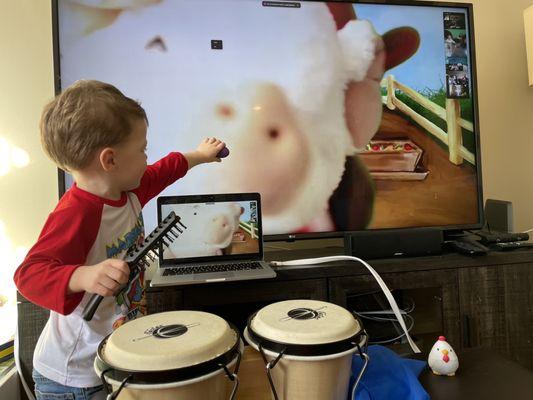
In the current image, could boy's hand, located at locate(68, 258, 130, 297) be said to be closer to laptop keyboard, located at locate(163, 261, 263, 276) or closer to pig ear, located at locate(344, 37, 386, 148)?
laptop keyboard, located at locate(163, 261, 263, 276)

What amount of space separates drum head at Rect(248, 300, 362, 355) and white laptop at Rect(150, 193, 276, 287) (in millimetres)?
512

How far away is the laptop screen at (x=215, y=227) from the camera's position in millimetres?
1319

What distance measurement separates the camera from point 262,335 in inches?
27.2

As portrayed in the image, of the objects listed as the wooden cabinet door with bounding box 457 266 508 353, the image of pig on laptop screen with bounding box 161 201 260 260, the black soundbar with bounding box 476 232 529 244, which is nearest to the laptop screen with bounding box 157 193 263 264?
the image of pig on laptop screen with bounding box 161 201 260 260

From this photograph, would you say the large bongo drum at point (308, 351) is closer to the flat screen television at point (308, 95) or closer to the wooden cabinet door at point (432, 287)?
the wooden cabinet door at point (432, 287)

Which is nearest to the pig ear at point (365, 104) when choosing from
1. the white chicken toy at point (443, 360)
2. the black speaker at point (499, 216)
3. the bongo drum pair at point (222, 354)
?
the black speaker at point (499, 216)

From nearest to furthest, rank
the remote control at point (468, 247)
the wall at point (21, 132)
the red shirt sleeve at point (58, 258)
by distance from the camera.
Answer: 1. the red shirt sleeve at point (58, 258)
2. the remote control at point (468, 247)
3. the wall at point (21, 132)

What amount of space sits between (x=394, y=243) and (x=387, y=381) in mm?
676

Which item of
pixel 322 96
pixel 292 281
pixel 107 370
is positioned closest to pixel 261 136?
pixel 322 96

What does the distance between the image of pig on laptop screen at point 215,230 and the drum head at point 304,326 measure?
Answer: 582 mm

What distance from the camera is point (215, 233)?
1.34 meters

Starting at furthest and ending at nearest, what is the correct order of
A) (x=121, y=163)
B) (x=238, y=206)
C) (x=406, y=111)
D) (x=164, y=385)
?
(x=406, y=111)
(x=238, y=206)
(x=121, y=163)
(x=164, y=385)

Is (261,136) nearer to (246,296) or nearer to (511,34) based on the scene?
(246,296)

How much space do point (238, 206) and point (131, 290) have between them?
20.4 inches
